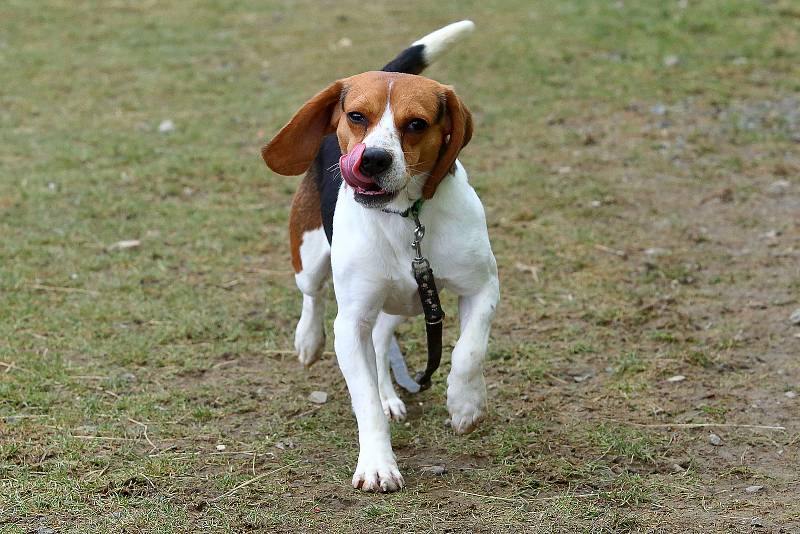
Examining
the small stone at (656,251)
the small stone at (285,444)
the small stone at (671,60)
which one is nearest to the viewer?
the small stone at (285,444)

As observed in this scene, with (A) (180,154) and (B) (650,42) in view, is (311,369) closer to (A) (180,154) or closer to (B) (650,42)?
(A) (180,154)

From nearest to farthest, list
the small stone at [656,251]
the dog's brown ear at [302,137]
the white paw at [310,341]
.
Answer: the dog's brown ear at [302,137]
the white paw at [310,341]
the small stone at [656,251]

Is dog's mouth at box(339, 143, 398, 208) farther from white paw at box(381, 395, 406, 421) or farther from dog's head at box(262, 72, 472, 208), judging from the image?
white paw at box(381, 395, 406, 421)

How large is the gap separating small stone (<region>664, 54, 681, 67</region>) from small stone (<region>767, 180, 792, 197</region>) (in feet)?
9.35

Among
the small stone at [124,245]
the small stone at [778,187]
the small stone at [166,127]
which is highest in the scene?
the small stone at [124,245]

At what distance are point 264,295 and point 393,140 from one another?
260cm

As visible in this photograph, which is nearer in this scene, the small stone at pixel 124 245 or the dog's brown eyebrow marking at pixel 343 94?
the dog's brown eyebrow marking at pixel 343 94

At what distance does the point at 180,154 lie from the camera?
855 cm

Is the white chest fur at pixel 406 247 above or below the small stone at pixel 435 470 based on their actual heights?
above

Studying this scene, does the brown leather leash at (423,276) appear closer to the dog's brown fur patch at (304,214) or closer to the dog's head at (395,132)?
the dog's head at (395,132)

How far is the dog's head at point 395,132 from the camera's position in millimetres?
3760

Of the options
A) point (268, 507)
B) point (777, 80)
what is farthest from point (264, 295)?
point (777, 80)

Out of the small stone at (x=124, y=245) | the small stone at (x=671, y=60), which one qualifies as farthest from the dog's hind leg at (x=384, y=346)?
the small stone at (x=671, y=60)

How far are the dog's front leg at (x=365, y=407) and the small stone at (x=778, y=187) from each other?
423 centimetres
